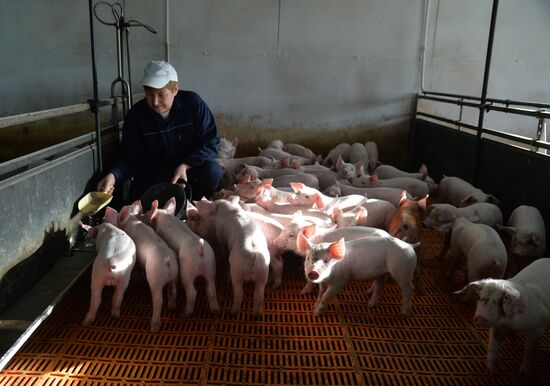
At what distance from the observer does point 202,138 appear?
402cm

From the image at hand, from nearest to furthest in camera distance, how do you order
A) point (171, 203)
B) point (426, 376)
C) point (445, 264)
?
1. point (426, 376)
2. point (171, 203)
3. point (445, 264)

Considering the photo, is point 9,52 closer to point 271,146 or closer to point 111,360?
point 271,146

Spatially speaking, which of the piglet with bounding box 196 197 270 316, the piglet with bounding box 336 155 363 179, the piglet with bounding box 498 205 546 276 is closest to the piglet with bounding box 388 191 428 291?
the piglet with bounding box 498 205 546 276

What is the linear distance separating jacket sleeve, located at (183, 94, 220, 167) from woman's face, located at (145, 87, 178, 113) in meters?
0.25

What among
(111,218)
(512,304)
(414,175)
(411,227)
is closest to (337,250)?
(512,304)

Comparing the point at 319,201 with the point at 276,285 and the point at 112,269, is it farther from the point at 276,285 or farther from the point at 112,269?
the point at 112,269

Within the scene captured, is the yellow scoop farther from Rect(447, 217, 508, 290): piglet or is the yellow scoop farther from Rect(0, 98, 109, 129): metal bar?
Rect(447, 217, 508, 290): piglet

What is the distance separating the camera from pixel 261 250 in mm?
2590

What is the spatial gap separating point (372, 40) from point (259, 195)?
11.9 feet

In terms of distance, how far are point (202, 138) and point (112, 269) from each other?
1828 millimetres

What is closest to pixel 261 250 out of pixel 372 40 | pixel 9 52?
pixel 372 40

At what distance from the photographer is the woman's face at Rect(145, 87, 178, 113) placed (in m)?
3.52

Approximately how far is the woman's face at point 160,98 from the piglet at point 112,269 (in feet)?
4.25

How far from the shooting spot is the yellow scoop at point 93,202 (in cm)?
316
